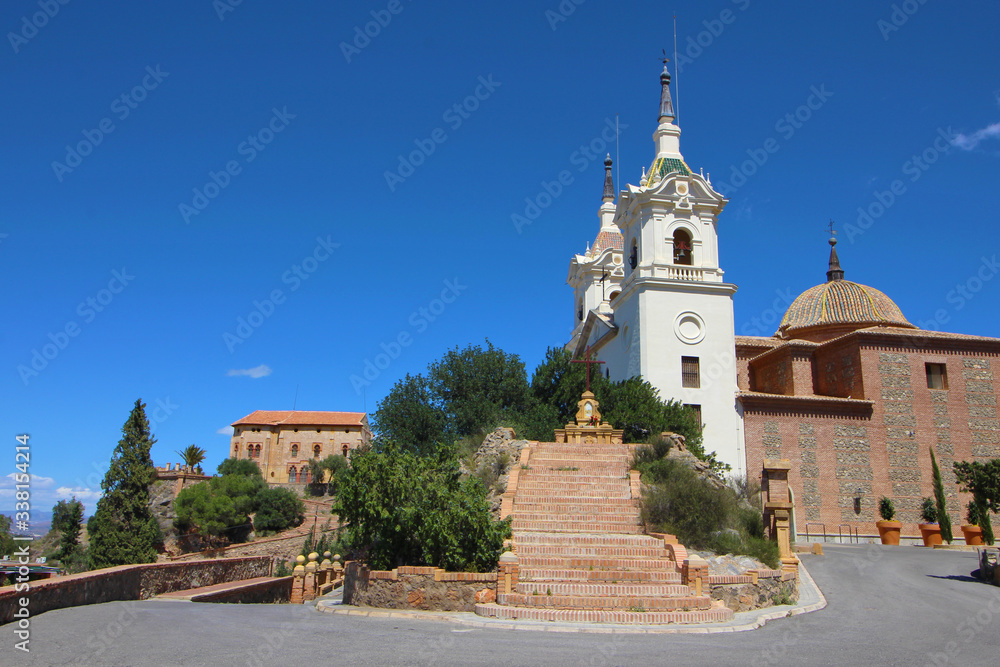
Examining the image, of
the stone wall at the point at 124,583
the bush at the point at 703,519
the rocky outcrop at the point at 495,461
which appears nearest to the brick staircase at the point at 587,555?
the bush at the point at 703,519

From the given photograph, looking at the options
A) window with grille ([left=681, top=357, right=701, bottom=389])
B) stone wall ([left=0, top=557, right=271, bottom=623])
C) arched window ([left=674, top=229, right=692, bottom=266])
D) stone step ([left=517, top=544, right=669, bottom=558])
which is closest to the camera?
stone wall ([left=0, top=557, right=271, bottom=623])

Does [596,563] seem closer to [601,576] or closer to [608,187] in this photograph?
[601,576]

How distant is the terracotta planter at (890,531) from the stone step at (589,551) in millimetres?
21244

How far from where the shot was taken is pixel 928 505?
3173 cm

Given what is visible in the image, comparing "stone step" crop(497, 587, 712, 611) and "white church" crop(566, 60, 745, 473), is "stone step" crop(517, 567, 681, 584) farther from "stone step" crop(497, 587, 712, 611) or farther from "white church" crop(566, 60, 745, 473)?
"white church" crop(566, 60, 745, 473)

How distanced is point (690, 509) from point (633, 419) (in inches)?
456

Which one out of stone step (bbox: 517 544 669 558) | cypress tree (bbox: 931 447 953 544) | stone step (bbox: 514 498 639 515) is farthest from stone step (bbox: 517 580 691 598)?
cypress tree (bbox: 931 447 953 544)

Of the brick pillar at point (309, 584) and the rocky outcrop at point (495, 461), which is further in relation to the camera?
the brick pillar at point (309, 584)

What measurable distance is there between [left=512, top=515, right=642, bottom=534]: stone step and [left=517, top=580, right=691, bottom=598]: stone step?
3165mm

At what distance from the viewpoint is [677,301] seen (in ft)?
106

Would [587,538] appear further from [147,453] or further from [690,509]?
[147,453]

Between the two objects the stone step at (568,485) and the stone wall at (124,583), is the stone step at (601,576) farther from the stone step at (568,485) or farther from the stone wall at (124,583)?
the stone wall at (124,583)

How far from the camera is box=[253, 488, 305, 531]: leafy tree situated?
59.1 metres

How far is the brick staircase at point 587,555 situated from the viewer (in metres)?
11.4
